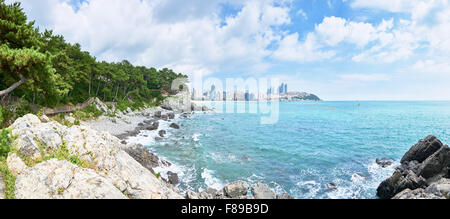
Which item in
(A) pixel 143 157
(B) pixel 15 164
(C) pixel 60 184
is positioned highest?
(B) pixel 15 164

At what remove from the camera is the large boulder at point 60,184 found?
6645 millimetres

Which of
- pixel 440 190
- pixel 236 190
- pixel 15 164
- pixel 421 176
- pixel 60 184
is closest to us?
pixel 60 184

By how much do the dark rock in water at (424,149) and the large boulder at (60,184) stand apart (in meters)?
30.9

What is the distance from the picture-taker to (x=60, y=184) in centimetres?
699

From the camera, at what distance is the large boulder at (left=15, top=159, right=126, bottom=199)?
262 inches

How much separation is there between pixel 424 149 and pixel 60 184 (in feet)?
108

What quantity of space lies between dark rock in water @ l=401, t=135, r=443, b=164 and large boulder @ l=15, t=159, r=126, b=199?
1216 inches

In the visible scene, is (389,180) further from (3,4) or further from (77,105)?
(77,105)

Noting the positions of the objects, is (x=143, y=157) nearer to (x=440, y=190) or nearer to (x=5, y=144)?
(x=5, y=144)

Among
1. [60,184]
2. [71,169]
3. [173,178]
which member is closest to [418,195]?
[173,178]

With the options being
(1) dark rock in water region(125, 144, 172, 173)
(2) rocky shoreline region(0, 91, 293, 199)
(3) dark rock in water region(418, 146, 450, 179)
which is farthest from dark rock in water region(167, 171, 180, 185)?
(3) dark rock in water region(418, 146, 450, 179)

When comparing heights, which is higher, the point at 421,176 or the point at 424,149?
the point at 424,149

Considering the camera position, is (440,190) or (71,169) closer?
(71,169)

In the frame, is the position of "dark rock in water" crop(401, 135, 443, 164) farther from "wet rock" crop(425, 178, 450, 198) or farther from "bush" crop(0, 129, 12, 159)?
"bush" crop(0, 129, 12, 159)
